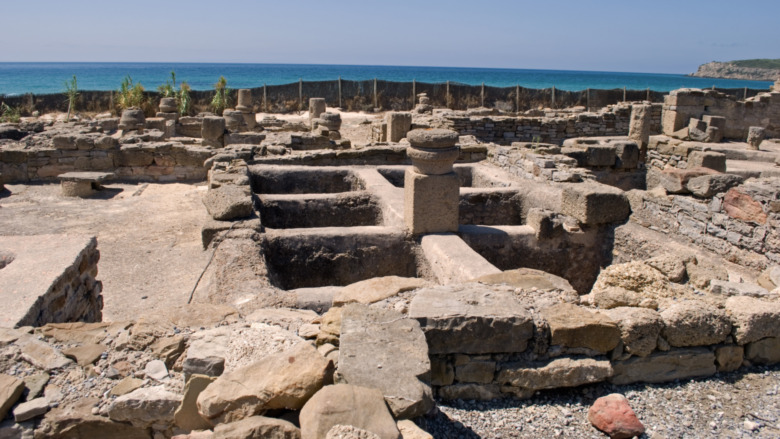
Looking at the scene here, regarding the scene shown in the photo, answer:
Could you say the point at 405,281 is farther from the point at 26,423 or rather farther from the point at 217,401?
the point at 26,423

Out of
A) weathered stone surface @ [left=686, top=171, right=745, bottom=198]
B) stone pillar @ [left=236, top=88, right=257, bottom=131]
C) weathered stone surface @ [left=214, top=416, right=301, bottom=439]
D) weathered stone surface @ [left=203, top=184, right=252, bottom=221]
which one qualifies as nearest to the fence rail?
stone pillar @ [left=236, top=88, right=257, bottom=131]

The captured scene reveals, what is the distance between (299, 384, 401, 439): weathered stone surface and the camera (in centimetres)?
221

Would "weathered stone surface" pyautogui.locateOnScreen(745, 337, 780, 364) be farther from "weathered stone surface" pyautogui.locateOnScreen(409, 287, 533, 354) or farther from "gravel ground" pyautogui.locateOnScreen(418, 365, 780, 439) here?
"weathered stone surface" pyautogui.locateOnScreen(409, 287, 533, 354)

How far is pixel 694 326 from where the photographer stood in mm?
3418

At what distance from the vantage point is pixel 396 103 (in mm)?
28188

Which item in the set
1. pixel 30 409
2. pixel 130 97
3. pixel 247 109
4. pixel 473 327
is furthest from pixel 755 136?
pixel 130 97

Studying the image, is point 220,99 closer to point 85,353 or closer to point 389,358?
point 85,353

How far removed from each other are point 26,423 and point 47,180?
36.7 ft

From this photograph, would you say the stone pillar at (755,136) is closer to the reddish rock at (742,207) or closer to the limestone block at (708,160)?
the limestone block at (708,160)

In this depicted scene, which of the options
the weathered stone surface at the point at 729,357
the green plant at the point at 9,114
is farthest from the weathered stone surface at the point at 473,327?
the green plant at the point at 9,114

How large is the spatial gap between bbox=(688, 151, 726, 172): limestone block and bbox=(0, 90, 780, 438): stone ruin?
47 millimetres

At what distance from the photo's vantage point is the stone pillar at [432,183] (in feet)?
18.7

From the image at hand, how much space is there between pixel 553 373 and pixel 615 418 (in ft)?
Answer: 1.30

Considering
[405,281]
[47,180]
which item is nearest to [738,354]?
[405,281]
